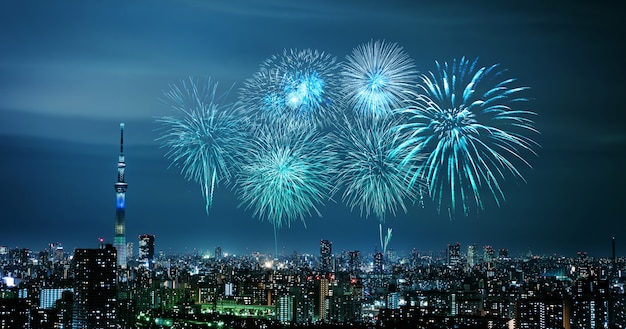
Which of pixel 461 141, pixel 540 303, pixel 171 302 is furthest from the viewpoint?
pixel 171 302

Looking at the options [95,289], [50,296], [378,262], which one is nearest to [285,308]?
[95,289]

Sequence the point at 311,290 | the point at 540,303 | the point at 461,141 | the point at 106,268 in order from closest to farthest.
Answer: the point at 461,141 → the point at 540,303 → the point at 106,268 → the point at 311,290

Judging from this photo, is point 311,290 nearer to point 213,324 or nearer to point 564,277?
point 213,324

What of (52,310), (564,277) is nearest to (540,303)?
(564,277)

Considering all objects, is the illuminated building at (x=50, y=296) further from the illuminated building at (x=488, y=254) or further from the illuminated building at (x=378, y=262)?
the illuminated building at (x=488, y=254)

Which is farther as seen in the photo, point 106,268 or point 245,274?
point 245,274

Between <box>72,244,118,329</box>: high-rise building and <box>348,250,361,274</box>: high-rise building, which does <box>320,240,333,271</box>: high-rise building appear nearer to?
<box>348,250,361,274</box>: high-rise building
